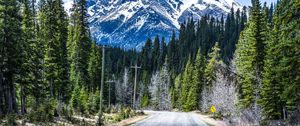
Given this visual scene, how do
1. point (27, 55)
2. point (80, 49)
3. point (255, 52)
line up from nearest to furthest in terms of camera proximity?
point (27, 55)
point (255, 52)
point (80, 49)

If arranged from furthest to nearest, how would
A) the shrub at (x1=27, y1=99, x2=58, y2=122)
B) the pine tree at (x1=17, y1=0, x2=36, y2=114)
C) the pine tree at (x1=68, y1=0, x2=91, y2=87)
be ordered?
1. the pine tree at (x1=68, y1=0, x2=91, y2=87)
2. the pine tree at (x1=17, y1=0, x2=36, y2=114)
3. the shrub at (x1=27, y1=99, x2=58, y2=122)

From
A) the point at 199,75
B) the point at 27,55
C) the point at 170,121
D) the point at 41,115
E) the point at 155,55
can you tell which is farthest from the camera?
the point at 155,55

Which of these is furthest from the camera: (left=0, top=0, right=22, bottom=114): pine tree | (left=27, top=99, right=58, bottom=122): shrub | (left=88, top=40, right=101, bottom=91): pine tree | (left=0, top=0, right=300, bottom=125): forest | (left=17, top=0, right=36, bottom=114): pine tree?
(left=88, top=40, right=101, bottom=91): pine tree

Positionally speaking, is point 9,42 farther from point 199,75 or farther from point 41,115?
point 199,75

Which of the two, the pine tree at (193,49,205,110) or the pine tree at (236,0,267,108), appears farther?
the pine tree at (193,49,205,110)

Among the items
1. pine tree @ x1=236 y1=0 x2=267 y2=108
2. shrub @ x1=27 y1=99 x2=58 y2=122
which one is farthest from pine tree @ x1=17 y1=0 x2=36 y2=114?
pine tree @ x1=236 y1=0 x2=267 y2=108

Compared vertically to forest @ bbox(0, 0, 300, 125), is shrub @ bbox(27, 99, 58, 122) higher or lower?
lower

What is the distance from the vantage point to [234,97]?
44.9 m

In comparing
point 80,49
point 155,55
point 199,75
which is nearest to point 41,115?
point 80,49

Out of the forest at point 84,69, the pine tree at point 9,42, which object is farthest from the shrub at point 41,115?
the pine tree at point 9,42

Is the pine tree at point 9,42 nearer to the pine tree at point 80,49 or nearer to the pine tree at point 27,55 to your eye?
the pine tree at point 27,55

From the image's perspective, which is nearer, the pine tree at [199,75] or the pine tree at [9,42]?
the pine tree at [9,42]

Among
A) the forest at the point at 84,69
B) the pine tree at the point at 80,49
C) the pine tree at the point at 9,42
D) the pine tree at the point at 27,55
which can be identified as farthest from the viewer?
the pine tree at the point at 80,49

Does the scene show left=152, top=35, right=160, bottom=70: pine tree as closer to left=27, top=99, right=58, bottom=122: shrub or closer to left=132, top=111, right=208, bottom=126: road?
left=132, top=111, right=208, bottom=126: road
